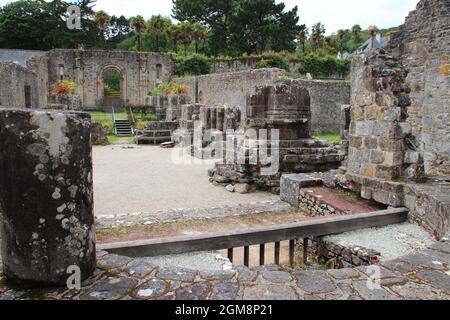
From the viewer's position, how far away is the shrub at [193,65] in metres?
33.0

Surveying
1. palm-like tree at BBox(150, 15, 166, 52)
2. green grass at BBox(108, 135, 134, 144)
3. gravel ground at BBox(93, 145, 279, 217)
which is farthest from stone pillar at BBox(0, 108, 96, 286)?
palm-like tree at BBox(150, 15, 166, 52)

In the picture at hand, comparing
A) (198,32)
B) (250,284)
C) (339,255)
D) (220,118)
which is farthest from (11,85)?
(198,32)

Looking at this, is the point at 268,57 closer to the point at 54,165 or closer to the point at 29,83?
the point at 29,83

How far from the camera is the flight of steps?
70.4 feet

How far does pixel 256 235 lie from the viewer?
4266 millimetres

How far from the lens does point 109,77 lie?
5031 centimetres

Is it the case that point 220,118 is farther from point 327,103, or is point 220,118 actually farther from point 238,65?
A: point 238,65

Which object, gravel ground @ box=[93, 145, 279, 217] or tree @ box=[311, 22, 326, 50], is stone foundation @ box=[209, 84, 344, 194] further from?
tree @ box=[311, 22, 326, 50]

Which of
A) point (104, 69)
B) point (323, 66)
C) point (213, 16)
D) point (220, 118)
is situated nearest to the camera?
point (220, 118)

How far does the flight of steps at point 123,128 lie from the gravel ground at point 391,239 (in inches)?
712

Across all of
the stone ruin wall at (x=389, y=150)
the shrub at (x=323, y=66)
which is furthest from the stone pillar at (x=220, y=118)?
the shrub at (x=323, y=66)

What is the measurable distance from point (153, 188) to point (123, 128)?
14161mm

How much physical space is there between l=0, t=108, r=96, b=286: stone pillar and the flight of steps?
63.2 ft

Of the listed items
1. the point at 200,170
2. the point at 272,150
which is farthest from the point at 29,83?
the point at 272,150
